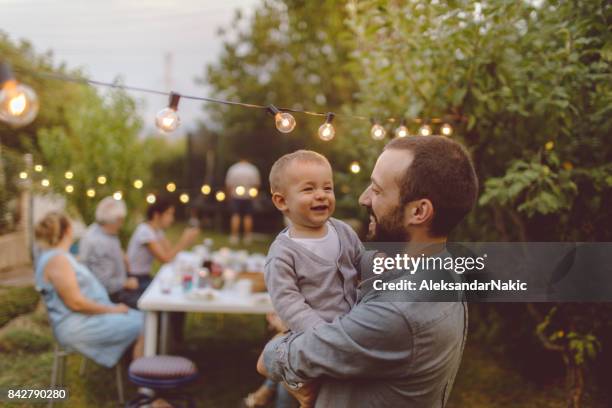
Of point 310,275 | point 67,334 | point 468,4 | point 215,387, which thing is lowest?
point 215,387

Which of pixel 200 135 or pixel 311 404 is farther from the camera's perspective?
pixel 200 135

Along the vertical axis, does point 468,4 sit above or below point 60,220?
above

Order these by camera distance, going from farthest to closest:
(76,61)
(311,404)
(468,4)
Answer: (76,61) < (468,4) < (311,404)

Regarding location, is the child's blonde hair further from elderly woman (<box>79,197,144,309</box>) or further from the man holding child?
elderly woman (<box>79,197,144,309</box>)

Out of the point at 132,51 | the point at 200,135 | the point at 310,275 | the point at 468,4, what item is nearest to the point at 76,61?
the point at 132,51

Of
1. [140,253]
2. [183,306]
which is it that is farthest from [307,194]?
[140,253]

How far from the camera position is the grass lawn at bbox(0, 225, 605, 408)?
446 centimetres

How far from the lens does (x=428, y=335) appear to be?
1.35m

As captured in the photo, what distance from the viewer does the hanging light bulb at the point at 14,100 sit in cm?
176

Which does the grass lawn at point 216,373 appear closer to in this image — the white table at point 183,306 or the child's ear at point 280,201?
the white table at point 183,306

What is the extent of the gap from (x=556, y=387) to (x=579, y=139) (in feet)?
8.19

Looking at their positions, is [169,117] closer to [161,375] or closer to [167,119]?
[167,119]

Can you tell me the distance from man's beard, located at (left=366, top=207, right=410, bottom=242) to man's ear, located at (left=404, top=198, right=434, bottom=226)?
2 cm

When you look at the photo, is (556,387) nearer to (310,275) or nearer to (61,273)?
(310,275)
